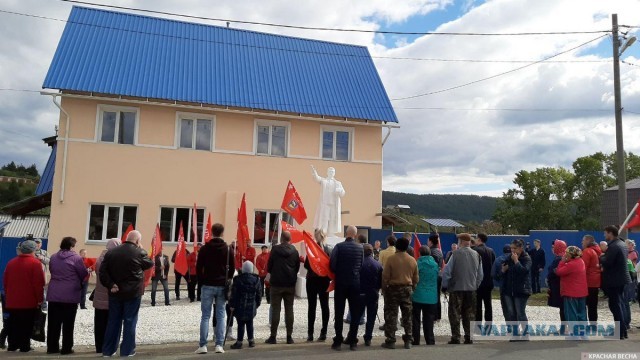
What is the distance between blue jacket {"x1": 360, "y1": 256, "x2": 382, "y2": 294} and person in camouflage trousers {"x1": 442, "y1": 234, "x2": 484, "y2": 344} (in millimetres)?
1130

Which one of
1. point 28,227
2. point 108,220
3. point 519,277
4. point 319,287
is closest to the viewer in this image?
point 319,287

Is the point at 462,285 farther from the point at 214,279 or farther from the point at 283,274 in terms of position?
the point at 214,279

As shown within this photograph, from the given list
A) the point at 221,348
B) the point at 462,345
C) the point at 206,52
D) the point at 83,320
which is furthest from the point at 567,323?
the point at 206,52

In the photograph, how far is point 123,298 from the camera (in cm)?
760

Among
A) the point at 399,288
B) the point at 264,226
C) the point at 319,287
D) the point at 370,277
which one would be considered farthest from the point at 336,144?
the point at 399,288

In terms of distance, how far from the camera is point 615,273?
9.70 m

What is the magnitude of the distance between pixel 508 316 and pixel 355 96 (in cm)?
1483

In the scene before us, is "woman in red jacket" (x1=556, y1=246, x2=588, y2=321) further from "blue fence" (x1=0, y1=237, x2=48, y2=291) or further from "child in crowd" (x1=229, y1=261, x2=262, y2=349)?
"blue fence" (x1=0, y1=237, x2=48, y2=291)

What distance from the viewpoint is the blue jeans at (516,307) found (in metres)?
9.51

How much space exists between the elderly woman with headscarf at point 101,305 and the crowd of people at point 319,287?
2cm

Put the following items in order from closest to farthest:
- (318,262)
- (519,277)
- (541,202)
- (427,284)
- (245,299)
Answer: (245,299), (427,284), (318,262), (519,277), (541,202)

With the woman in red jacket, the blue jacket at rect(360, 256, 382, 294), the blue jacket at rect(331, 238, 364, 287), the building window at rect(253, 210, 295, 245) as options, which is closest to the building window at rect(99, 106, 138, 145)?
the building window at rect(253, 210, 295, 245)

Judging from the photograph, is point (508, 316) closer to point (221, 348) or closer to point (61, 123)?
point (221, 348)

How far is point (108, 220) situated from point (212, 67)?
7.54m
